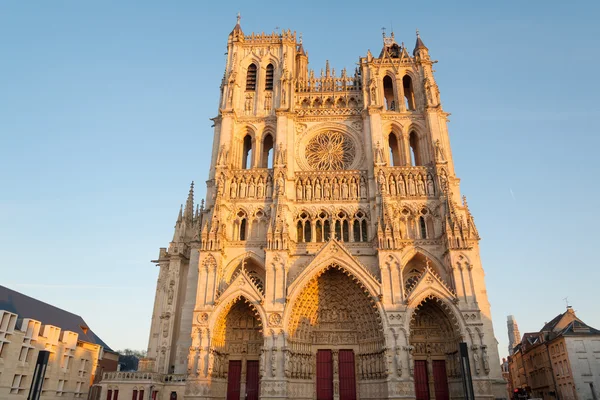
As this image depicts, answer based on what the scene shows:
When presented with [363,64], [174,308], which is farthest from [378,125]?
[174,308]

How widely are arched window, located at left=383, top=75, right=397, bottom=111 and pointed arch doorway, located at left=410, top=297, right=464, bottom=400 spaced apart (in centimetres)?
1537

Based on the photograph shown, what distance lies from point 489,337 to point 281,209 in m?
13.2

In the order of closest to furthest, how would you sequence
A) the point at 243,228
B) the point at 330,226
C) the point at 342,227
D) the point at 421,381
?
the point at 421,381 → the point at 330,226 → the point at 342,227 → the point at 243,228

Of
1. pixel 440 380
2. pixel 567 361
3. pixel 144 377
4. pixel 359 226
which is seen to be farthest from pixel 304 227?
pixel 567 361

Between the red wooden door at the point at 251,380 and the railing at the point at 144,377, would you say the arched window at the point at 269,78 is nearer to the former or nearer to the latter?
the red wooden door at the point at 251,380

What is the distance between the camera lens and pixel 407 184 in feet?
89.4

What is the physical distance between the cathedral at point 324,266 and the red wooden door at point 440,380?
0.22 ft

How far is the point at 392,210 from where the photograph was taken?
26156 millimetres

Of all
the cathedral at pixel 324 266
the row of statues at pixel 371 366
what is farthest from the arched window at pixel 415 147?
the row of statues at pixel 371 366

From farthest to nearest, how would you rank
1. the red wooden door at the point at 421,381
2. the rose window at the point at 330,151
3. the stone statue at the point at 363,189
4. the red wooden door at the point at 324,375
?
the rose window at the point at 330,151 → the stone statue at the point at 363,189 → the red wooden door at the point at 324,375 → the red wooden door at the point at 421,381

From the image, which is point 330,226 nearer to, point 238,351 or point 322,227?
point 322,227

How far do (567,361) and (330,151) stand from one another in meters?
21.8

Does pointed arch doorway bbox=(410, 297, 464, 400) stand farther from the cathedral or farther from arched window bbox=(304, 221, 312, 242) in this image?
arched window bbox=(304, 221, 312, 242)

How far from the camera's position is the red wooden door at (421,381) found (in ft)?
76.7
